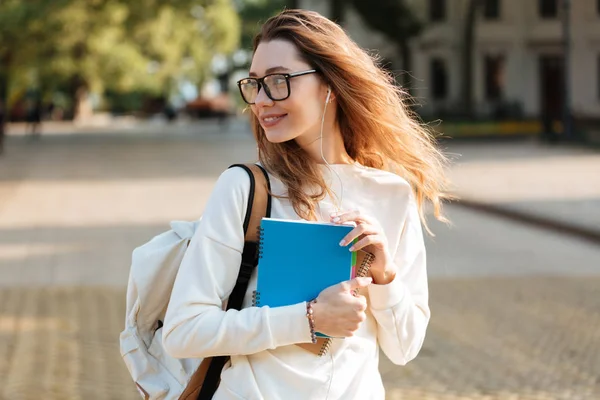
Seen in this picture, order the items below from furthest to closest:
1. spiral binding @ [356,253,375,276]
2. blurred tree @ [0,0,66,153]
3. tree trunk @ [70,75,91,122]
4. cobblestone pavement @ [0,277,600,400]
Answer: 1. tree trunk @ [70,75,91,122]
2. blurred tree @ [0,0,66,153]
3. cobblestone pavement @ [0,277,600,400]
4. spiral binding @ [356,253,375,276]

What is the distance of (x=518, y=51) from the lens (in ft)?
164

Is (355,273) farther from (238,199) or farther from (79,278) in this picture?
(79,278)

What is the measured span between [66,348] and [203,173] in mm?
18536

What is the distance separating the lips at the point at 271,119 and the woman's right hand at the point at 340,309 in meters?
0.45

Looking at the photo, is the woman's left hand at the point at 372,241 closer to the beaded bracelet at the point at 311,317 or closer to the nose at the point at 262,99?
the beaded bracelet at the point at 311,317

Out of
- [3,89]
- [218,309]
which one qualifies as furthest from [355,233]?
[3,89]

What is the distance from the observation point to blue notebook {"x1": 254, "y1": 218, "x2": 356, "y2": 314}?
7.58ft

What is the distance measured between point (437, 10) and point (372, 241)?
49.3 meters

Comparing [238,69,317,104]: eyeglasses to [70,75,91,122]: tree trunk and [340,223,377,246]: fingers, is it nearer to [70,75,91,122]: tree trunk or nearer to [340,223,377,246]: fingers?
[340,223,377,246]: fingers

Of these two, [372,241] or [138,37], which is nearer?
[372,241]

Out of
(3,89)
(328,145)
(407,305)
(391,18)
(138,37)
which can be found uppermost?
(328,145)

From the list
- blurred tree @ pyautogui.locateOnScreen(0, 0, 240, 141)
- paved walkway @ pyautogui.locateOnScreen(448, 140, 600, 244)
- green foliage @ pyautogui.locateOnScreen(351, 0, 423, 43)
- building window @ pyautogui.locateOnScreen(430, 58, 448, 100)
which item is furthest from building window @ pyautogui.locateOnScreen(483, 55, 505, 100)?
paved walkway @ pyautogui.locateOnScreen(448, 140, 600, 244)

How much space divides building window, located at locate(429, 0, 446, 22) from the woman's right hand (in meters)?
49.0

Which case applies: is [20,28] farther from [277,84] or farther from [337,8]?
[277,84]
